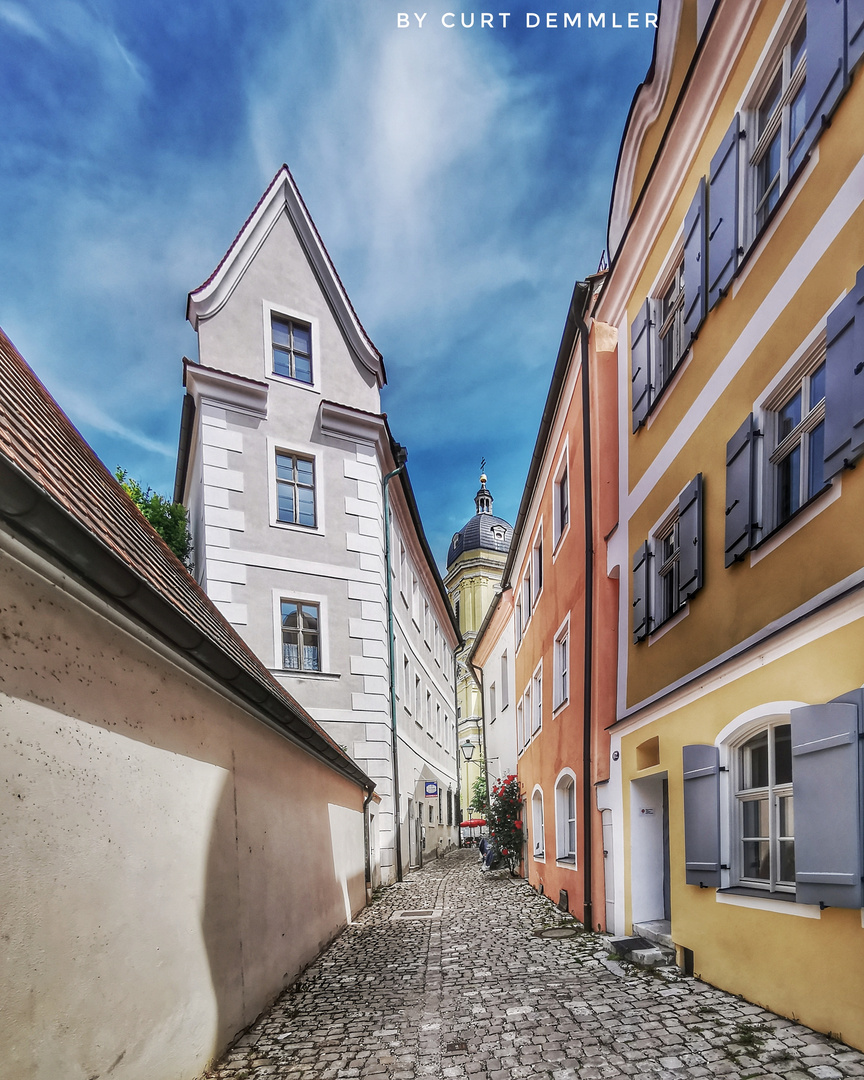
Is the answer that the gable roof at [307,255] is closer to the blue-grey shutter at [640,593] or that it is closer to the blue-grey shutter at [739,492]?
the blue-grey shutter at [640,593]

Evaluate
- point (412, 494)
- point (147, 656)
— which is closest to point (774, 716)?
point (147, 656)

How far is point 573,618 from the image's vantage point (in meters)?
10.4

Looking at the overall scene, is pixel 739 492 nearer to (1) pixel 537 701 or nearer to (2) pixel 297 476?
(1) pixel 537 701

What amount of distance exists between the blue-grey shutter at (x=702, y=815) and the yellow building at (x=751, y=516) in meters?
0.02

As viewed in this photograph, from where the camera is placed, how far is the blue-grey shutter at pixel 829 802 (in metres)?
3.67

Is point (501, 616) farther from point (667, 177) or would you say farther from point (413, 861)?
point (667, 177)

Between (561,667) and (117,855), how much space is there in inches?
360

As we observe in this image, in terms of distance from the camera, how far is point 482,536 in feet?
171

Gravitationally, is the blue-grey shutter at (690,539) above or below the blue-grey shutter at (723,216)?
below

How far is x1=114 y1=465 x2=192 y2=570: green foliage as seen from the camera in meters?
13.8

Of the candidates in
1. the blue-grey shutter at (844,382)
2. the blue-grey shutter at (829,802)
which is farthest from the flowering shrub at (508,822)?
the blue-grey shutter at (844,382)

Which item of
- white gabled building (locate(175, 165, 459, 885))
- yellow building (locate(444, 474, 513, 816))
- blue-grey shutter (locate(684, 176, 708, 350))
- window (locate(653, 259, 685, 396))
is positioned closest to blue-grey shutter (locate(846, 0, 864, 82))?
blue-grey shutter (locate(684, 176, 708, 350))

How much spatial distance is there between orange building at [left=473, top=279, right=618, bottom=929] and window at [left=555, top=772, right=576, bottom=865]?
0.07 feet

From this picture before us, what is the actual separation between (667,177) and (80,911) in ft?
25.8
